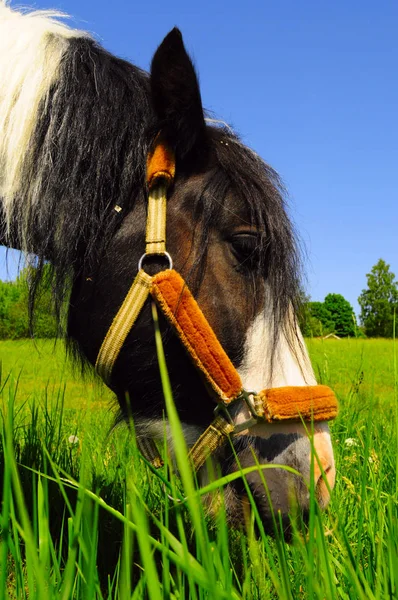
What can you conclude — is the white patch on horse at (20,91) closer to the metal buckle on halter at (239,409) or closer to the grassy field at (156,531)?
the grassy field at (156,531)

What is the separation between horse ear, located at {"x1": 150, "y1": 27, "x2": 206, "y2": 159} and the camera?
198cm

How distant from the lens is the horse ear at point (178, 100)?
6.49ft

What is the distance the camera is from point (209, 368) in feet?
5.97

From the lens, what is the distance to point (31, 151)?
6.81 feet

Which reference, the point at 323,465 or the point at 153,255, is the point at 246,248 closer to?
the point at 153,255

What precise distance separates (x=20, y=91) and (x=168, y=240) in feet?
2.79

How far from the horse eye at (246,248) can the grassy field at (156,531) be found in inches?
24.1

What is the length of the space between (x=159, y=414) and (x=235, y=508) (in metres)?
0.43

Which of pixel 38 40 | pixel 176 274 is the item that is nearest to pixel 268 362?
pixel 176 274

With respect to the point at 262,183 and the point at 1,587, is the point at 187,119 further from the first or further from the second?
the point at 1,587

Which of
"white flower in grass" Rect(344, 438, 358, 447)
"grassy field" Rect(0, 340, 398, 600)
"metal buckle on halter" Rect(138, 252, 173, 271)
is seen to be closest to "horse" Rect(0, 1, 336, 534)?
"metal buckle on halter" Rect(138, 252, 173, 271)

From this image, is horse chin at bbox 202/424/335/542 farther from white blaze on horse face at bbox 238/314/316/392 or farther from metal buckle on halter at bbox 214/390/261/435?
white blaze on horse face at bbox 238/314/316/392

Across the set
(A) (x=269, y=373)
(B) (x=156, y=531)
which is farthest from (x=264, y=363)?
(B) (x=156, y=531)

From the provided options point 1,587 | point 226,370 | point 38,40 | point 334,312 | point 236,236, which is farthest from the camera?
point 334,312
